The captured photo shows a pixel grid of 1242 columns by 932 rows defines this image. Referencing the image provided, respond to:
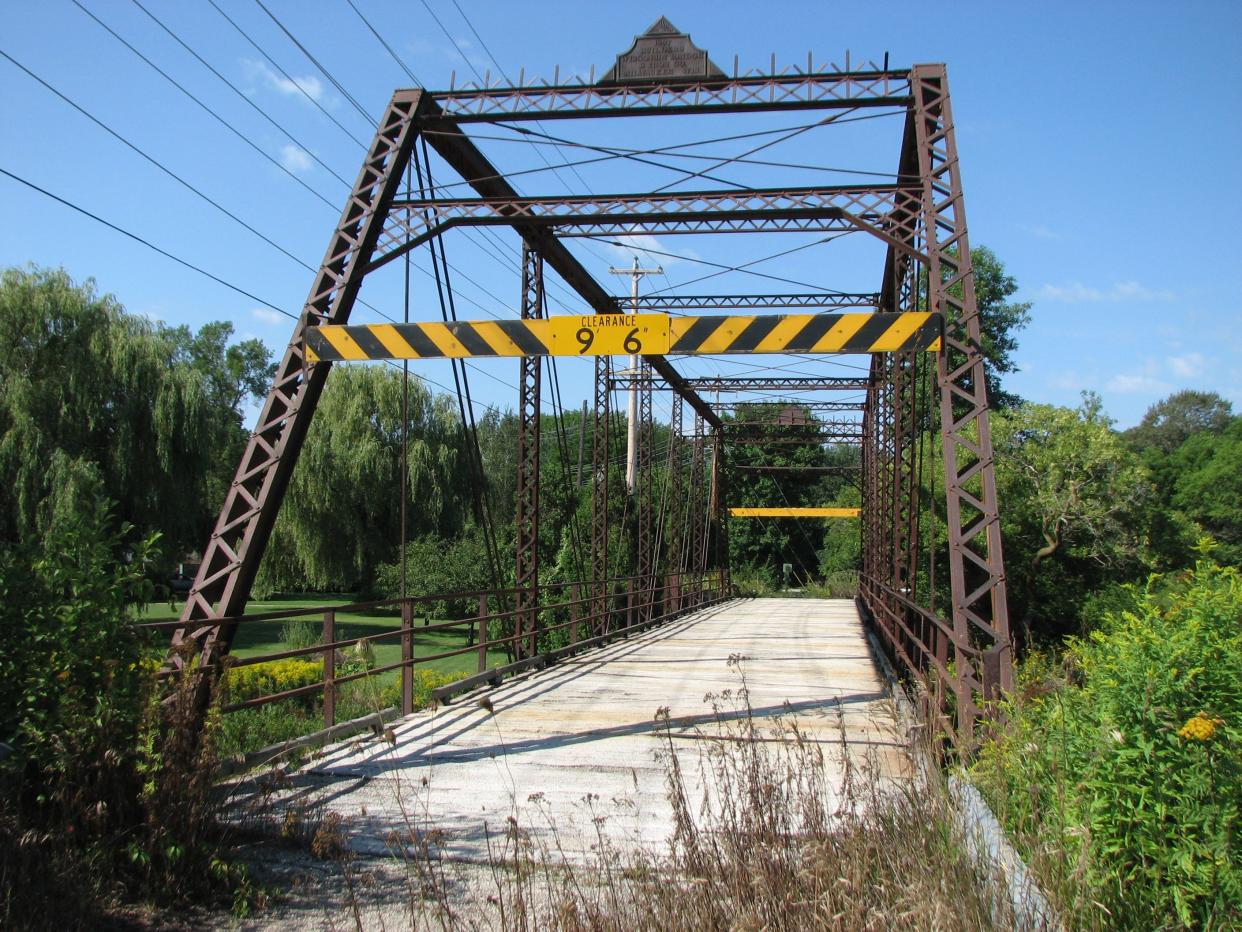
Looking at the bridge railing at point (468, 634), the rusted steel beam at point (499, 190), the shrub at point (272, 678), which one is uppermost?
the rusted steel beam at point (499, 190)

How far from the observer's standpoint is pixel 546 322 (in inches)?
373

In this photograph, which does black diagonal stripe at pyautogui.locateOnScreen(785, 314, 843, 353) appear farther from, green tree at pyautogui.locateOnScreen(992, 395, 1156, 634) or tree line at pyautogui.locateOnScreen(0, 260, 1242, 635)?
green tree at pyautogui.locateOnScreen(992, 395, 1156, 634)

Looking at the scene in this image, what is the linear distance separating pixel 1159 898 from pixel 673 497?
90.2 ft

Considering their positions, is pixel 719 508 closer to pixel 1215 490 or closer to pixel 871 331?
pixel 871 331

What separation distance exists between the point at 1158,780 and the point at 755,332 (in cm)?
658

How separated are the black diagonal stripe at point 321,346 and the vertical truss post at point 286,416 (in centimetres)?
11

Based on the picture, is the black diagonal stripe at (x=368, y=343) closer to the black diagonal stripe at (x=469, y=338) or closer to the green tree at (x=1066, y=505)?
the black diagonal stripe at (x=469, y=338)

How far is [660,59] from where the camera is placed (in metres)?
10.2

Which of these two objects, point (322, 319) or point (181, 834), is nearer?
point (181, 834)

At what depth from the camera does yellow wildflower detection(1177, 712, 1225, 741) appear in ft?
9.75

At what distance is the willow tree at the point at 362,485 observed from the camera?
3391 cm

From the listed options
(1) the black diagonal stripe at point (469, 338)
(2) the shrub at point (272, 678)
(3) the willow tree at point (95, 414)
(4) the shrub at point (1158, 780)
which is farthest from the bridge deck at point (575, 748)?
(3) the willow tree at point (95, 414)

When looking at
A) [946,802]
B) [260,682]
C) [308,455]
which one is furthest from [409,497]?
[946,802]

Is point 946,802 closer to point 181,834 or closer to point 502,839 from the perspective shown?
point 502,839
